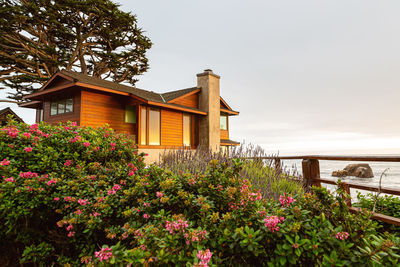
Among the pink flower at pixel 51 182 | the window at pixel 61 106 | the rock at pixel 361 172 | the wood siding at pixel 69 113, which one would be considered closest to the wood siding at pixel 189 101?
the wood siding at pixel 69 113

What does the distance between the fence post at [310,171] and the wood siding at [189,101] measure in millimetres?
11105

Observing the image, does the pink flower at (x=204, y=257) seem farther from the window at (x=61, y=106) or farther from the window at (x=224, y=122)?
the window at (x=224, y=122)

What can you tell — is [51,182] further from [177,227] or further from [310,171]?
[310,171]

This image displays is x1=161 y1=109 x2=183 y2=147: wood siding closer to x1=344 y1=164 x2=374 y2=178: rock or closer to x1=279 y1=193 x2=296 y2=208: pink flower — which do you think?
x1=279 y1=193 x2=296 y2=208: pink flower

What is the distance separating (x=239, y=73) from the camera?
15.7 meters

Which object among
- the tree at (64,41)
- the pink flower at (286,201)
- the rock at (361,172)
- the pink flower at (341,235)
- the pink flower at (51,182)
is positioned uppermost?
the tree at (64,41)

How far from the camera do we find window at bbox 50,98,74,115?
12.2m

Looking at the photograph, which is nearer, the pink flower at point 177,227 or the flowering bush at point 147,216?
the flowering bush at point 147,216

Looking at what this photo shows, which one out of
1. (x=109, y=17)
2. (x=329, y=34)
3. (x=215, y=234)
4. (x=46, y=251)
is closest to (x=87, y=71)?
(x=109, y=17)

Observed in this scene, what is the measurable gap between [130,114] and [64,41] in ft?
41.5

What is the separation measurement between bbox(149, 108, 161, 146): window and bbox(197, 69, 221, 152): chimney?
3319 millimetres

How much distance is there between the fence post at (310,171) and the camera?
4.48 m

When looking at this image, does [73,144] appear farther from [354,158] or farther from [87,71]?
[87,71]

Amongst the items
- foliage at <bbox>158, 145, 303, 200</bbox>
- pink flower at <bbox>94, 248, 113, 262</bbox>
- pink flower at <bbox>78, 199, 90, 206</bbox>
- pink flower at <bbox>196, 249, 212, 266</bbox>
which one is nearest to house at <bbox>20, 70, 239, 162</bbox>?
foliage at <bbox>158, 145, 303, 200</bbox>
